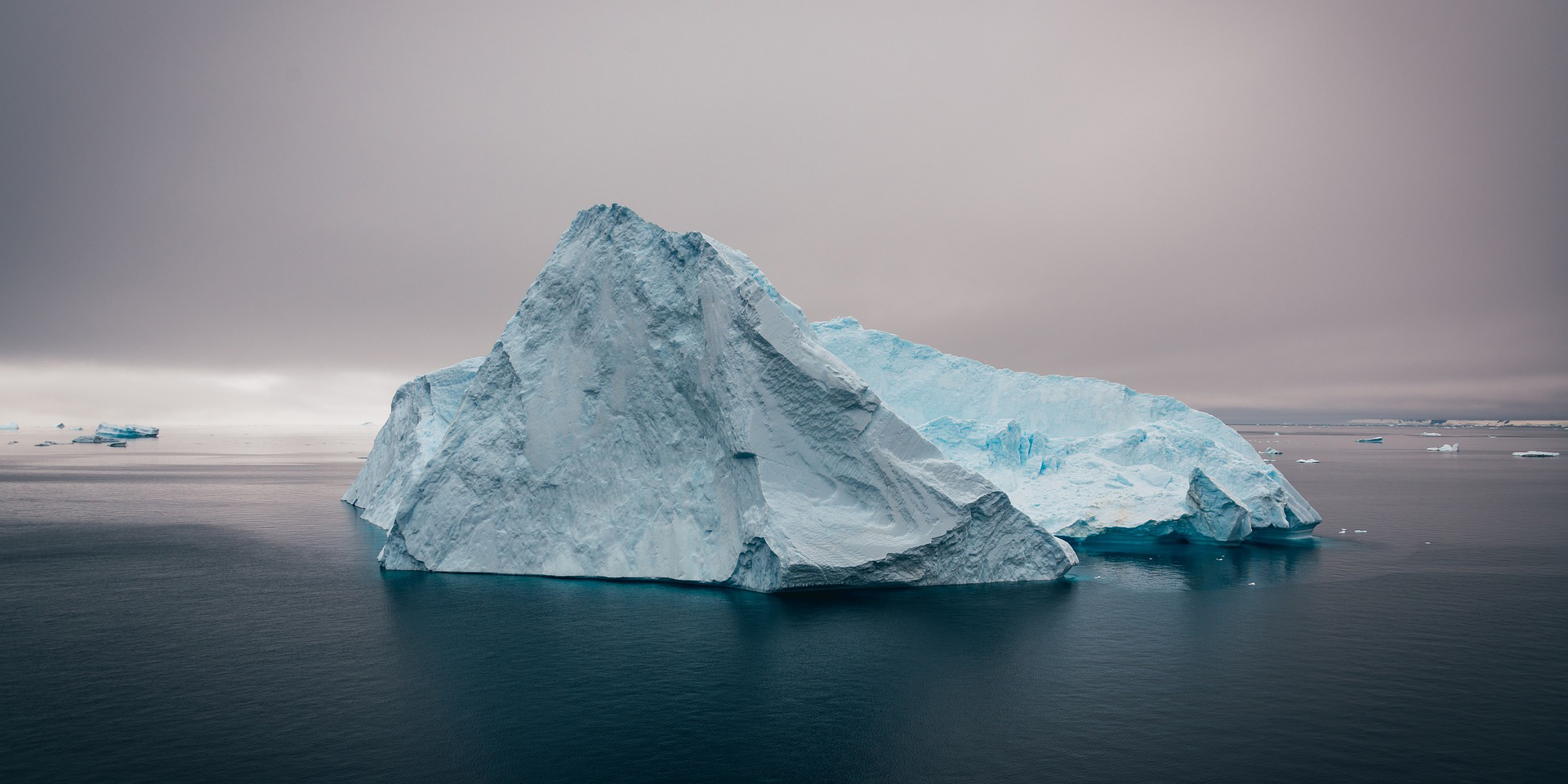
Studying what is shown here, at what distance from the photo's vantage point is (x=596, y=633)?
66.3 feet

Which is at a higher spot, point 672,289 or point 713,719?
point 672,289

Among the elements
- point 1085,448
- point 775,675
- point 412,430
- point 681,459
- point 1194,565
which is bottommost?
point 775,675

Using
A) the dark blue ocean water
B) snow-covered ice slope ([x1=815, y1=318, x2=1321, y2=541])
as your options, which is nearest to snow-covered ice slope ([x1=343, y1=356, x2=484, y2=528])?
the dark blue ocean water

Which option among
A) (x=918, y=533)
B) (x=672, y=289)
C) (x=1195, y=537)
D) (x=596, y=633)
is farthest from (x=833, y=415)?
(x=1195, y=537)

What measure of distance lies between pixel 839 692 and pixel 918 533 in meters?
9.49

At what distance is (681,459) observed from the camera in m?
26.8

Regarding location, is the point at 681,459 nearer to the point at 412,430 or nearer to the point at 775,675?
the point at 775,675

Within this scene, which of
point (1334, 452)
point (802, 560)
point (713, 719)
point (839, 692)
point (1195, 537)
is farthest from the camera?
point (1334, 452)

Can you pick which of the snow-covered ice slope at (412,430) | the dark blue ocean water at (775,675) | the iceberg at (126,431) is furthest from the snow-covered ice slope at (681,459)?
the iceberg at (126,431)

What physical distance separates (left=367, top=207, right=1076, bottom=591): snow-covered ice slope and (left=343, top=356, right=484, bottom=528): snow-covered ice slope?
11.6 metres

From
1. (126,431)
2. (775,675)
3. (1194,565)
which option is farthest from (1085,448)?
(126,431)

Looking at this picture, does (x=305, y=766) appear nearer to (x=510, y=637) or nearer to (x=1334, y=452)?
(x=510, y=637)

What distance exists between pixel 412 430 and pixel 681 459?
20734mm

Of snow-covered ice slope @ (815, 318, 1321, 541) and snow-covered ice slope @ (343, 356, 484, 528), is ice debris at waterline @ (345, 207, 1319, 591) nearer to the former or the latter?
snow-covered ice slope @ (815, 318, 1321, 541)
